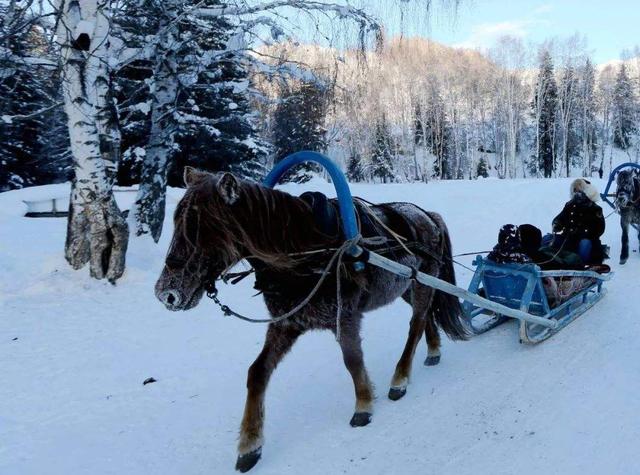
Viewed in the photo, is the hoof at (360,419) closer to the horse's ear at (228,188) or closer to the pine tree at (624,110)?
the horse's ear at (228,188)

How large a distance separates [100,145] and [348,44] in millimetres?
3781

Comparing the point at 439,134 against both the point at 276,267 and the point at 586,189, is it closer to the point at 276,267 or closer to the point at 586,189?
the point at 586,189

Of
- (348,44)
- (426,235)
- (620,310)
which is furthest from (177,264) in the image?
(348,44)

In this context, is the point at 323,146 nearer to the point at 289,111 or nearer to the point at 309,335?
the point at 289,111

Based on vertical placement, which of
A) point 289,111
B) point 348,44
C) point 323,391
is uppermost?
point 289,111

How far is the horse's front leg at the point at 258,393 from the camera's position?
2912 mm

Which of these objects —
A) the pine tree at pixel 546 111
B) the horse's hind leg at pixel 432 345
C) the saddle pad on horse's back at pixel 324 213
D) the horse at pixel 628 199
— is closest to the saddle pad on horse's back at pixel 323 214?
the saddle pad on horse's back at pixel 324 213

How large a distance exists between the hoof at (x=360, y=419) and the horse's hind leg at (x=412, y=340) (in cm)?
43

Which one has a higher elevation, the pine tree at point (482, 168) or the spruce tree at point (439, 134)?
the spruce tree at point (439, 134)

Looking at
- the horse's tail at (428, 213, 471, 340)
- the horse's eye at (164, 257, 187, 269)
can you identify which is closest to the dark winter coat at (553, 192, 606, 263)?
the horse's tail at (428, 213, 471, 340)

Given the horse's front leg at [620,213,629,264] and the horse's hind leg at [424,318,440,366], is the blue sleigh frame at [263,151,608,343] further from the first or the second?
the horse's front leg at [620,213,629,264]

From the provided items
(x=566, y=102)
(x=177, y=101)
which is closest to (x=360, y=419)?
(x=177, y=101)

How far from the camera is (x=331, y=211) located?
10.2 ft

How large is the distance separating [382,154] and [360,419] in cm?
3904
